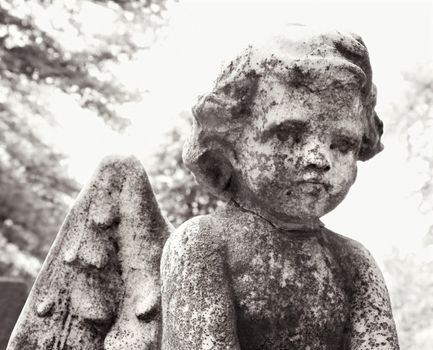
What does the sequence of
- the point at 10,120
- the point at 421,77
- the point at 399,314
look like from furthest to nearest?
the point at 10,120 < the point at 399,314 < the point at 421,77

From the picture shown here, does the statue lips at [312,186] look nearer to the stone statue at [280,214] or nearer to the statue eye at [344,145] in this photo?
the stone statue at [280,214]

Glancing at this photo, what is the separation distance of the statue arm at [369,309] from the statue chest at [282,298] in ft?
0.21

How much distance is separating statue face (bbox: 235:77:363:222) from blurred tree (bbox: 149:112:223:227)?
5.42 metres

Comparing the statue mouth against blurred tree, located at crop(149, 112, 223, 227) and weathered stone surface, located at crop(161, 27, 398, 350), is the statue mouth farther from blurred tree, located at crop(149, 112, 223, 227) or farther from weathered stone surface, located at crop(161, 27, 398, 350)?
blurred tree, located at crop(149, 112, 223, 227)

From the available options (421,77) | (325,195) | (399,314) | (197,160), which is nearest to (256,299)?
(325,195)

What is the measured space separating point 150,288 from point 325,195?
683 mm

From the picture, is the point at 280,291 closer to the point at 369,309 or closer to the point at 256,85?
the point at 369,309

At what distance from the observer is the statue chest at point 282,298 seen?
1.64 m

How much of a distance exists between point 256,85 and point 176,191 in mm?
5695

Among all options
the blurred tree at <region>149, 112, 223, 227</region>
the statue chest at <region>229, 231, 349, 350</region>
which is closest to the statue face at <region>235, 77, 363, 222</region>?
the statue chest at <region>229, 231, 349, 350</region>

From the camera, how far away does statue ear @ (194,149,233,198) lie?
1832mm

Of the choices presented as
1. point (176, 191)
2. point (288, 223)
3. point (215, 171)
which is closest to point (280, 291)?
point (288, 223)

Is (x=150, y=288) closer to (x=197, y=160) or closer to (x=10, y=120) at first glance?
(x=197, y=160)

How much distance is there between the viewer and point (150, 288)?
6.64 ft
